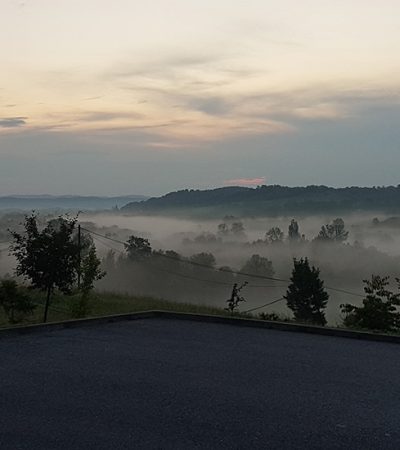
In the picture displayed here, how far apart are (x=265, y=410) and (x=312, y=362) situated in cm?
301

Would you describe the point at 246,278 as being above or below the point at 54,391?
below

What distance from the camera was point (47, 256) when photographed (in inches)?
1029

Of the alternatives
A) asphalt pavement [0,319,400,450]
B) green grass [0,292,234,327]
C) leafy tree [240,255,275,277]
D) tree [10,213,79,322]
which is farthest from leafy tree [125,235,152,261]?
asphalt pavement [0,319,400,450]

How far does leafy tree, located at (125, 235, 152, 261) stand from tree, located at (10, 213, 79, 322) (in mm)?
106561

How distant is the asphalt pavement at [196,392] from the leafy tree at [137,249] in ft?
404

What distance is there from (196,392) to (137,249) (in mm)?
138950

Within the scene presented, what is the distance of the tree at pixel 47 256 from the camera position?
26.1 metres

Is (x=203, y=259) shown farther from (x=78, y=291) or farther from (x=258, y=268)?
(x=78, y=291)

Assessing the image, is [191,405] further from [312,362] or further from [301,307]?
[301,307]

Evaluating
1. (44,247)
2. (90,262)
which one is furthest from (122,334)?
(44,247)

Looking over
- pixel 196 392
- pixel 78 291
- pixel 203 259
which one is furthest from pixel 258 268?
pixel 196 392

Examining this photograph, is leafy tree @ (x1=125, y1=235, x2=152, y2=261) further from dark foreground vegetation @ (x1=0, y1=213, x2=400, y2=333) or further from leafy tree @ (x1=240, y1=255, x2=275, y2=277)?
dark foreground vegetation @ (x1=0, y1=213, x2=400, y2=333)

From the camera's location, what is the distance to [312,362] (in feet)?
32.4

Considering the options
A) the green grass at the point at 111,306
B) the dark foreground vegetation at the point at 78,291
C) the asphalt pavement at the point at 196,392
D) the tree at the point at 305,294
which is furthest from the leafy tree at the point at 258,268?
the asphalt pavement at the point at 196,392
